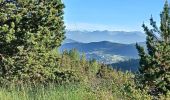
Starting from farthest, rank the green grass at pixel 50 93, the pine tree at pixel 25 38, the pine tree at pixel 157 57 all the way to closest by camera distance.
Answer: the pine tree at pixel 157 57 → the pine tree at pixel 25 38 → the green grass at pixel 50 93

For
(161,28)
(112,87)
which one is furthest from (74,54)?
(112,87)

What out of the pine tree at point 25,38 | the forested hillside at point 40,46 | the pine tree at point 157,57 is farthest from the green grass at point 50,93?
the pine tree at point 157,57

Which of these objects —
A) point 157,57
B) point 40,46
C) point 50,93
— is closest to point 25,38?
point 40,46

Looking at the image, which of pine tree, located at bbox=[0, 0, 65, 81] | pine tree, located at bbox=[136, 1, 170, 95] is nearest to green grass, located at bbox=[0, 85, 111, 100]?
pine tree, located at bbox=[0, 0, 65, 81]

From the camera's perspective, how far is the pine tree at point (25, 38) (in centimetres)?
4119

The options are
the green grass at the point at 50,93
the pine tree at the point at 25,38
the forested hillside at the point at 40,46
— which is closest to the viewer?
the green grass at the point at 50,93

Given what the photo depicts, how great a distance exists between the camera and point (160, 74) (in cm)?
4459

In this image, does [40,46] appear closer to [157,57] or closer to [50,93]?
[157,57]

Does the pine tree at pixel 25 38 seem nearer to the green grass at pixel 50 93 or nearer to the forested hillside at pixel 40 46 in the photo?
the forested hillside at pixel 40 46

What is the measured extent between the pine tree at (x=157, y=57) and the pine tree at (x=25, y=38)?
29.6ft

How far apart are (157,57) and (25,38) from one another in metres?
12.2

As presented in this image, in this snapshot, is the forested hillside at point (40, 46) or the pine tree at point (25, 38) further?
the forested hillside at point (40, 46)

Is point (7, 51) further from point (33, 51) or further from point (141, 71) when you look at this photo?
point (141, 71)

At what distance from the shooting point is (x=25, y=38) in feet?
138
